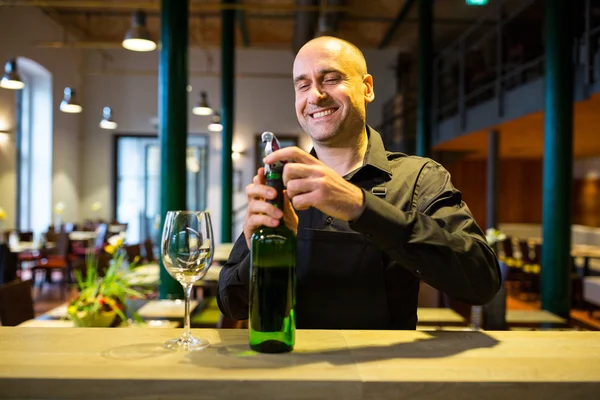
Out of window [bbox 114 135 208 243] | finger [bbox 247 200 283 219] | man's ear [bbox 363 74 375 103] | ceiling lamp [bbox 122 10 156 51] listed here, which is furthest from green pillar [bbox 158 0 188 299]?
window [bbox 114 135 208 243]

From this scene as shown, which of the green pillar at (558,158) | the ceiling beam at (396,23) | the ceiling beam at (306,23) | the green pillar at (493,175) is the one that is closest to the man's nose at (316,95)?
the green pillar at (558,158)

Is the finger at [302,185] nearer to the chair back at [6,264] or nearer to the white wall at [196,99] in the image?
the chair back at [6,264]

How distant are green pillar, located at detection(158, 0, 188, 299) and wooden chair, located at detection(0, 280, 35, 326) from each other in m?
1.20

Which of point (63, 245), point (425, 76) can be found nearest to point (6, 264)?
point (63, 245)

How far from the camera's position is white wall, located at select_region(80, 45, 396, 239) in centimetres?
1427

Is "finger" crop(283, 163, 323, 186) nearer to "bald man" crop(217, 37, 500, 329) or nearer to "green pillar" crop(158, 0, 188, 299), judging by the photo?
"bald man" crop(217, 37, 500, 329)

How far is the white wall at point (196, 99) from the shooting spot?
14273mm

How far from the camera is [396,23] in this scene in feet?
37.9

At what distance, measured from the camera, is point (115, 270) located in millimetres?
2717

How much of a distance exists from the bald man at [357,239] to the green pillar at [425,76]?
7.36 meters

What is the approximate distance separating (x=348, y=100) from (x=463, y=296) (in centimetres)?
52

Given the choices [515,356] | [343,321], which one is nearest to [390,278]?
[343,321]

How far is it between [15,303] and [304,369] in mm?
2692

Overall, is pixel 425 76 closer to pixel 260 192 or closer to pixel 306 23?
pixel 306 23
